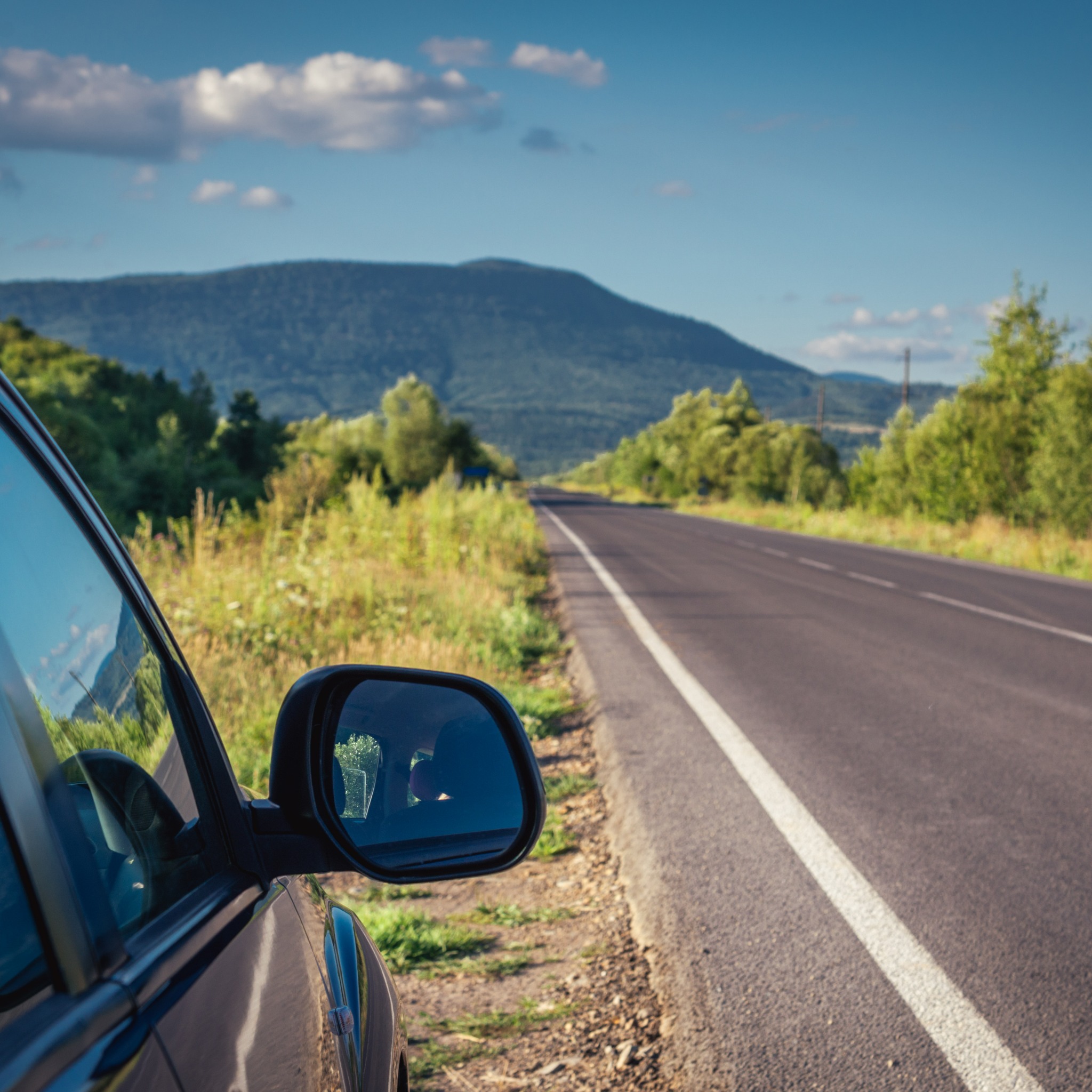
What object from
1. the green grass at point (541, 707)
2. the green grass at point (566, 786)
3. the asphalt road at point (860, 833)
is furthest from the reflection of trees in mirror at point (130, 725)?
the green grass at point (541, 707)

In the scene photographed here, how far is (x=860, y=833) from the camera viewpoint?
424 centimetres

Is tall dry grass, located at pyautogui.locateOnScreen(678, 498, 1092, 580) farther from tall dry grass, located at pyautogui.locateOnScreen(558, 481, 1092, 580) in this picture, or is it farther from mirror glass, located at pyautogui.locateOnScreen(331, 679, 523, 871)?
mirror glass, located at pyautogui.locateOnScreen(331, 679, 523, 871)

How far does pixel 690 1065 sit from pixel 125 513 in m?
31.0

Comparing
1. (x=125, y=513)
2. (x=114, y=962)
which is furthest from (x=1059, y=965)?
(x=125, y=513)

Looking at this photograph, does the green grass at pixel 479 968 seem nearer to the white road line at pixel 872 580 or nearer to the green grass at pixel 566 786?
the green grass at pixel 566 786

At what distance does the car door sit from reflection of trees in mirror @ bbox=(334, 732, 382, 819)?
0.15 meters

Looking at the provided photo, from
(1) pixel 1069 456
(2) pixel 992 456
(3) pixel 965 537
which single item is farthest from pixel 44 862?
(2) pixel 992 456

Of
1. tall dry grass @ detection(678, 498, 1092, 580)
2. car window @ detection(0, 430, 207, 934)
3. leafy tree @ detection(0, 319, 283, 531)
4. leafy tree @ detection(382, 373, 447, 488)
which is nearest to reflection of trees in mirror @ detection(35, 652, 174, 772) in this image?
car window @ detection(0, 430, 207, 934)

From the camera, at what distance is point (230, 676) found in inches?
249

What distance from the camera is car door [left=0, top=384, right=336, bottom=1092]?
0.89 metres

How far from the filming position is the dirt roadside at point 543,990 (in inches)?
104

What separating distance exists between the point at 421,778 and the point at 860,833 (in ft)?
10.7

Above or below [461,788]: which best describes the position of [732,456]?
above

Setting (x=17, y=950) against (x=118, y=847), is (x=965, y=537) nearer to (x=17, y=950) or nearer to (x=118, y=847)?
(x=118, y=847)
